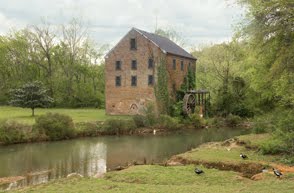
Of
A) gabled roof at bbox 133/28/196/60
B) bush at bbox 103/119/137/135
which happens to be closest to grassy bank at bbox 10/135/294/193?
bush at bbox 103/119/137/135

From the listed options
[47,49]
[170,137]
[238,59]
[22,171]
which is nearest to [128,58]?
[170,137]

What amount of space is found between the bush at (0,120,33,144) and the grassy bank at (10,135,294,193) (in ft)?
49.4

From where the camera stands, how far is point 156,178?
16.3 m

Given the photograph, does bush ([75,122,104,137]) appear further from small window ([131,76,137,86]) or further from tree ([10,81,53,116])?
small window ([131,76,137,86])

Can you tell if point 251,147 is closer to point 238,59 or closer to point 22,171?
point 22,171

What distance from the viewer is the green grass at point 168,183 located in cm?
1342

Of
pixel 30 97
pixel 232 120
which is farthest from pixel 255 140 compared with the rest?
pixel 30 97

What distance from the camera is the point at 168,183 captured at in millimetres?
15531

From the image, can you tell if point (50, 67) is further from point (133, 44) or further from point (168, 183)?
point (168, 183)

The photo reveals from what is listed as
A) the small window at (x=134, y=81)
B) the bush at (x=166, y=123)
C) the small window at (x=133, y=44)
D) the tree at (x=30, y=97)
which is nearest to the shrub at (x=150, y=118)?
the bush at (x=166, y=123)

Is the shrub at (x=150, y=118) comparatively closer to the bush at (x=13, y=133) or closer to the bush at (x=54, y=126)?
the bush at (x=54, y=126)

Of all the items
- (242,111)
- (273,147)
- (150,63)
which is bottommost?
(273,147)

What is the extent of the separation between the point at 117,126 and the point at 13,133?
32.6ft

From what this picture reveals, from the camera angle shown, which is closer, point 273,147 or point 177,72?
point 273,147
